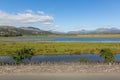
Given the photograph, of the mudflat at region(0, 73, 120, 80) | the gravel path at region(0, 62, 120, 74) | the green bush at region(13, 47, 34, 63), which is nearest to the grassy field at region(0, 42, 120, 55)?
the green bush at region(13, 47, 34, 63)

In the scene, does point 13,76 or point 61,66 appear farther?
point 61,66

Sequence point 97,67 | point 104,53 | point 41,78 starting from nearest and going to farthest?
1. point 41,78
2. point 97,67
3. point 104,53

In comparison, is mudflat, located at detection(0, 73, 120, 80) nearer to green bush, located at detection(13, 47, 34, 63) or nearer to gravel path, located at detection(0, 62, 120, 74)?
gravel path, located at detection(0, 62, 120, 74)

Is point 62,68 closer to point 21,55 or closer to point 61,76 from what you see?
point 61,76

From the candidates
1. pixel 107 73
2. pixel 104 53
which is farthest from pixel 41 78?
pixel 104 53

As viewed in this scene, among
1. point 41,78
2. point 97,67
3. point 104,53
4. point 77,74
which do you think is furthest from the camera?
point 104,53

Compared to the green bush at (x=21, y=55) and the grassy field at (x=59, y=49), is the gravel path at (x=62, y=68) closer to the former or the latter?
the green bush at (x=21, y=55)

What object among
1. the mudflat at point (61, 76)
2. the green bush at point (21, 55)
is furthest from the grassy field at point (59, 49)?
the mudflat at point (61, 76)

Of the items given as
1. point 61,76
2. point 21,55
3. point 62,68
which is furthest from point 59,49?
point 61,76

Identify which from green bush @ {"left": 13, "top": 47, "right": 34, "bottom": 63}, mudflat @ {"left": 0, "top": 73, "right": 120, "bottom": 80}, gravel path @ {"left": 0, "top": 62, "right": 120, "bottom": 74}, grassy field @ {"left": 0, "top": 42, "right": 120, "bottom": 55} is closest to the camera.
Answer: mudflat @ {"left": 0, "top": 73, "right": 120, "bottom": 80}

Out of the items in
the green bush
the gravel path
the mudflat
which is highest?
the green bush

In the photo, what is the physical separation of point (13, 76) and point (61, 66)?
147 inches

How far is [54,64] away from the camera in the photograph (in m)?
19.5

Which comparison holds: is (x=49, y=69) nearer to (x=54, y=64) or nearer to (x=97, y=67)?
(x=54, y=64)
